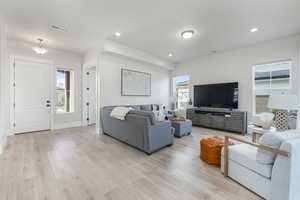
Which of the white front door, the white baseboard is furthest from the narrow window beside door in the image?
the white baseboard

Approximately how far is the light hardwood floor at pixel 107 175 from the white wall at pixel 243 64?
10.5 ft

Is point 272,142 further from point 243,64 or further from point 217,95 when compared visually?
point 243,64

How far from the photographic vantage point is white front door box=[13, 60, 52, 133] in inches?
165

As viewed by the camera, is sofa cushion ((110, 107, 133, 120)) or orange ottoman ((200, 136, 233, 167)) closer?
orange ottoman ((200, 136, 233, 167))

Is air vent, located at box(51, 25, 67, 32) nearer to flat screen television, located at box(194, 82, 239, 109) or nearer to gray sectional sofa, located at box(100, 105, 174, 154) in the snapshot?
gray sectional sofa, located at box(100, 105, 174, 154)

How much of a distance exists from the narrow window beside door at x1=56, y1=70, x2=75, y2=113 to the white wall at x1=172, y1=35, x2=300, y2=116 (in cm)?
509

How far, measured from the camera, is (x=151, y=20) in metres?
3.06

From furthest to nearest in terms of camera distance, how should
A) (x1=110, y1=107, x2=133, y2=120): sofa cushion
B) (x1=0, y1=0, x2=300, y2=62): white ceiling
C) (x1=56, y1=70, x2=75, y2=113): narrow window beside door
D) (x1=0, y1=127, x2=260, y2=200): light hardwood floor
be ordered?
(x1=56, y1=70, x2=75, y2=113): narrow window beside door < (x1=110, y1=107, x2=133, y2=120): sofa cushion < (x1=0, y1=0, x2=300, y2=62): white ceiling < (x1=0, y1=127, x2=260, y2=200): light hardwood floor

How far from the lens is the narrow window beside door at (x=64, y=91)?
16.4ft

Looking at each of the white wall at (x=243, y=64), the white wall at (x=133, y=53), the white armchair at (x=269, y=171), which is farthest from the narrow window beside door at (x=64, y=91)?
the white armchair at (x=269, y=171)

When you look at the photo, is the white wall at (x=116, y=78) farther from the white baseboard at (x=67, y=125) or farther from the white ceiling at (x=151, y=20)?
the white baseboard at (x=67, y=125)

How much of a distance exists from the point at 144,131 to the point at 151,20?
8.27 ft

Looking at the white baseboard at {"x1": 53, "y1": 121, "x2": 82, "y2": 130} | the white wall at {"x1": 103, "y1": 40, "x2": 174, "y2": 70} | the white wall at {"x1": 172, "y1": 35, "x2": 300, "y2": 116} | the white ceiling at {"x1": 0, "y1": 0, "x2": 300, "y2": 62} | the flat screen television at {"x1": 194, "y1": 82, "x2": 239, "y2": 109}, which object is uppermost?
the white ceiling at {"x1": 0, "y1": 0, "x2": 300, "y2": 62}

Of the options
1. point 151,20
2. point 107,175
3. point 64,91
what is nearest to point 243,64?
point 151,20
